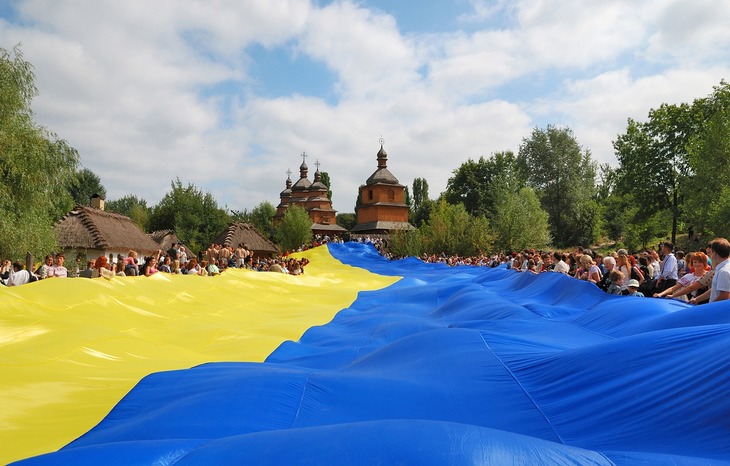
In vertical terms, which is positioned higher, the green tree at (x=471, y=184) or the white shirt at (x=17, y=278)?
the green tree at (x=471, y=184)

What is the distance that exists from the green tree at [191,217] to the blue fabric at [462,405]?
148 feet

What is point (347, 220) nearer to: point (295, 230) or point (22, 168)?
point (295, 230)

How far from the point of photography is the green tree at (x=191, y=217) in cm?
5003

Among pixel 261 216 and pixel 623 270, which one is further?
pixel 261 216

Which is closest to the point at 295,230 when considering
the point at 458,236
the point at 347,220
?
the point at 458,236

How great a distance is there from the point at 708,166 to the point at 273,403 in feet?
121

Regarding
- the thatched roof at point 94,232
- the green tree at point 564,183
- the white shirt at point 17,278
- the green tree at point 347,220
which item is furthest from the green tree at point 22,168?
the green tree at point 347,220

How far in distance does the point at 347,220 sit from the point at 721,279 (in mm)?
97347

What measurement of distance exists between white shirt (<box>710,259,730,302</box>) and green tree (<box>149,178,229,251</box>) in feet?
154

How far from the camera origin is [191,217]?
1982 inches

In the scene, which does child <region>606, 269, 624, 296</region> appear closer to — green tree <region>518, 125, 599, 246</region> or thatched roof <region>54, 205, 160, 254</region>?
thatched roof <region>54, 205, 160, 254</region>

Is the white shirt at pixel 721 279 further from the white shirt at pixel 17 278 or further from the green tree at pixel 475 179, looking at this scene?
the green tree at pixel 475 179

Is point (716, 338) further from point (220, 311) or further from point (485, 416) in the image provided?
point (220, 311)

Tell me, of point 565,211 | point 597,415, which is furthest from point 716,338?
point 565,211
